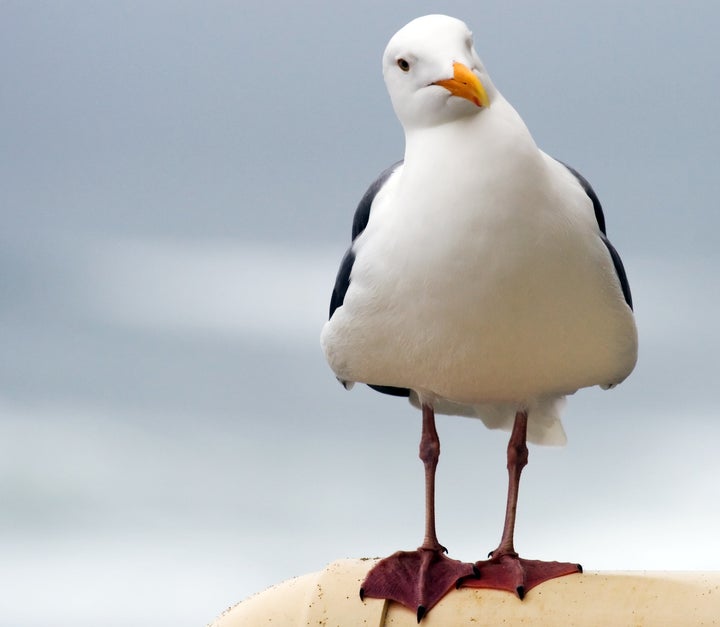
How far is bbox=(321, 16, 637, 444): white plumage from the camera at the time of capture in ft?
19.9

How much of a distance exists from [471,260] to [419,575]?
1.25 meters

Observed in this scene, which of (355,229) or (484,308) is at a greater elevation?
(355,229)

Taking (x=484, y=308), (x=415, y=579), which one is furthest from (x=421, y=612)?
(x=484, y=308)

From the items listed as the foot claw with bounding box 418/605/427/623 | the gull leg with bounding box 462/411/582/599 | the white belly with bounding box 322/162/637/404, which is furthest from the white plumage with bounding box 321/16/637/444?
the foot claw with bounding box 418/605/427/623

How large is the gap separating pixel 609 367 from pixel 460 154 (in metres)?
1.03

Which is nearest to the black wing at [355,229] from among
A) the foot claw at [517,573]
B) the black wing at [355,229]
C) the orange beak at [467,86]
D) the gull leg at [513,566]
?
the black wing at [355,229]

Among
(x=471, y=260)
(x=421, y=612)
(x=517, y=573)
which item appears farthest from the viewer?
(x=517, y=573)

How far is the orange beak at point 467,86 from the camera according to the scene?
19.9 ft

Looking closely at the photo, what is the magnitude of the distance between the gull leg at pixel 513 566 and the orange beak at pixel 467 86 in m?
1.40

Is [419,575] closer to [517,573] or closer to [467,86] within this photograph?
[517,573]

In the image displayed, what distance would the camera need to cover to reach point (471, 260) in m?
6.03

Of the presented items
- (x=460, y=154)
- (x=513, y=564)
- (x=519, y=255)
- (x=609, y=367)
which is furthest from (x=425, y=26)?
(x=513, y=564)

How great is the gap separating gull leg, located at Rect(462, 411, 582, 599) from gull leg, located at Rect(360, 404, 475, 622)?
75 millimetres

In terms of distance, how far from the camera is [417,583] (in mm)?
6480
